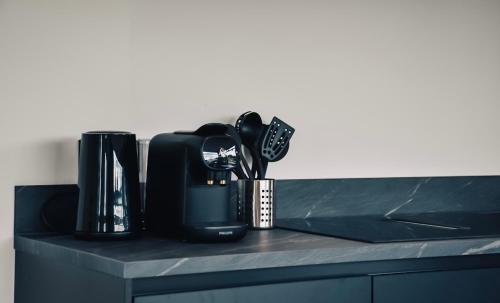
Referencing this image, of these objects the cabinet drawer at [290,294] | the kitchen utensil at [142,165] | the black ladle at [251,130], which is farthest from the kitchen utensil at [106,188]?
the black ladle at [251,130]

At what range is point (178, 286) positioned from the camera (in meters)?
1.53

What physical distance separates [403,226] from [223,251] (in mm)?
711

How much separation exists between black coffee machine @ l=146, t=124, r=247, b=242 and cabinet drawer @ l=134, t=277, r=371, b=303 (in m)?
0.18

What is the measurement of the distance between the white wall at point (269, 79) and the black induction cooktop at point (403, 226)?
170mm

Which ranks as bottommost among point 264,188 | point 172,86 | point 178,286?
point 178,286

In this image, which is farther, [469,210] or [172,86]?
[469,210]

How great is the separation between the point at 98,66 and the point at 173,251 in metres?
0.65

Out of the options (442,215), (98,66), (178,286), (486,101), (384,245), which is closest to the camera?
(178,286)

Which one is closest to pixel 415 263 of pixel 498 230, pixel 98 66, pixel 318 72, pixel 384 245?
pixel 384 245

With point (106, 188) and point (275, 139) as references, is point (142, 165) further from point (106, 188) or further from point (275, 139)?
point (275, 139)

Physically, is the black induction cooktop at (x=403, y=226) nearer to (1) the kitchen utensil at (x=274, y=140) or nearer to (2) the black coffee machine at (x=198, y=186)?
(1) the kitchen utensil at (x=274, y=140)

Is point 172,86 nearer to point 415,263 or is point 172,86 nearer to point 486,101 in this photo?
point 415,263

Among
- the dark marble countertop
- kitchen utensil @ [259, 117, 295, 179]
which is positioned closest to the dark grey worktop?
the dark marble countertop

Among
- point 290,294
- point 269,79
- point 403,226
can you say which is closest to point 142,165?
point 269,79
